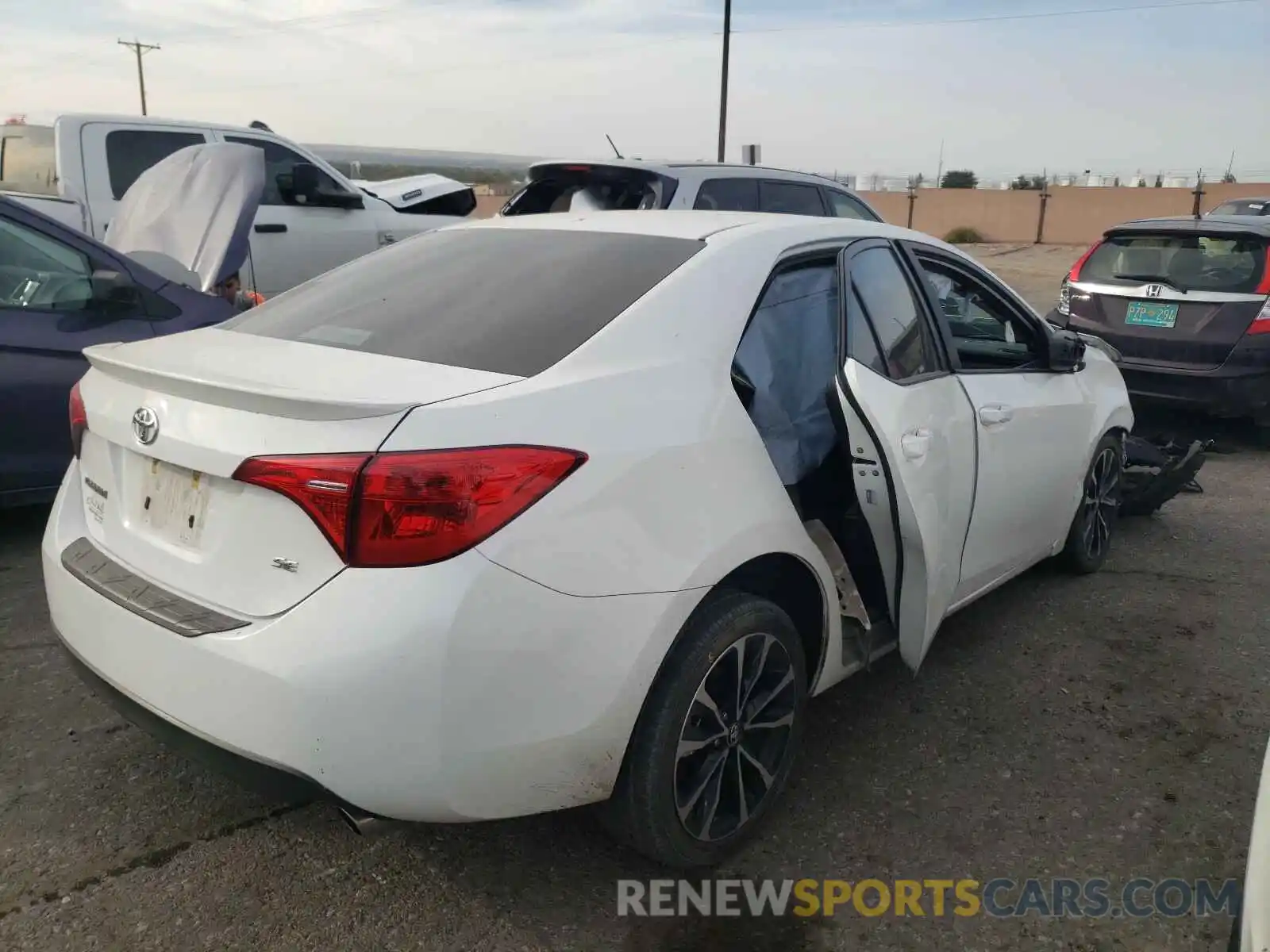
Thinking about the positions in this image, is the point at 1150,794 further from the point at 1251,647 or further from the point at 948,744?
the point at 1251,647

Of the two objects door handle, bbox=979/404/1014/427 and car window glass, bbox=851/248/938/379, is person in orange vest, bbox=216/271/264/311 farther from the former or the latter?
door handle, bbox=979/404/1014/427

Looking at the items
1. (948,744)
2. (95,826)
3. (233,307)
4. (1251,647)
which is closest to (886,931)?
(948,744)

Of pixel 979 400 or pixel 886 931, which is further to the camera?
pixel 979 400

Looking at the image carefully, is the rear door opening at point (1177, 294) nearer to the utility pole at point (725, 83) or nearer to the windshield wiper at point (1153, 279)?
the windshield wiper at point (1153, 279)

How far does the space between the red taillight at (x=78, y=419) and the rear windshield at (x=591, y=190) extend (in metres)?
3.78

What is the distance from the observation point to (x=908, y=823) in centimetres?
286

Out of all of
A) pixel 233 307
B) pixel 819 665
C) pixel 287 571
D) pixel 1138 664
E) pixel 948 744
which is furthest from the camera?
pixel 233 307

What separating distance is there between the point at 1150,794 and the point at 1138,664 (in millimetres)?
950

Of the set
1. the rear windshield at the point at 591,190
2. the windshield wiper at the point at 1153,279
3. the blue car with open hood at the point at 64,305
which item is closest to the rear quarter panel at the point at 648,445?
the blue car with open hood at the point at 64,305

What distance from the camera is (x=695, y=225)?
303cm

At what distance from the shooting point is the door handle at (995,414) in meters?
3.47

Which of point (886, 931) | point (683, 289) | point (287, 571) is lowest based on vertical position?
point (886, 931)

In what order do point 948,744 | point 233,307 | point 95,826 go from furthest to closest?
1. point 233,307
2. point 948,744
3. point 95,826

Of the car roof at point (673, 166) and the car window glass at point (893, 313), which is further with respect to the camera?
the car roof at point (673, 166)
